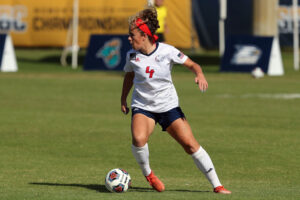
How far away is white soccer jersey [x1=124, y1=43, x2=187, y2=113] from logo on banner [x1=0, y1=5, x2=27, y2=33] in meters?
33.2

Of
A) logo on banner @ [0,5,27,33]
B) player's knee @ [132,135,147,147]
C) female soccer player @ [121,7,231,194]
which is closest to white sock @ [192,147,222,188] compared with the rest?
female soccer player @ [121,7,231,194]

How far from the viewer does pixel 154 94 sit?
8.02 metres

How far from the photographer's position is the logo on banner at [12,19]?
40656mm

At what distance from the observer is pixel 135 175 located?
9.65 m

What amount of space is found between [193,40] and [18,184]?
103ft

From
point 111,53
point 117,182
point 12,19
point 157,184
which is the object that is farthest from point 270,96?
point 12,19

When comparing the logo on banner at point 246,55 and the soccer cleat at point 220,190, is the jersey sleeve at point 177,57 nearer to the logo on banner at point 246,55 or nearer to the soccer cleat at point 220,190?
the soccer cleat at point 220,190

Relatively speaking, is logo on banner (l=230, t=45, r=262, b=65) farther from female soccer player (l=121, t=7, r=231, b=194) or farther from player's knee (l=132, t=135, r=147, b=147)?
player's knee (l=132, t=135, r=147, b=147)

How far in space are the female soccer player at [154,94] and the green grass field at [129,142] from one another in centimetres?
42

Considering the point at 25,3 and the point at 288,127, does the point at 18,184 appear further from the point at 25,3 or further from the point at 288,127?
the point at 25,3

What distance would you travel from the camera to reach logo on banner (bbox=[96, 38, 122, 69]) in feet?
86.3

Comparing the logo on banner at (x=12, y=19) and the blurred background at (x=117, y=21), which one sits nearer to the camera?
the blurred background at (x=117, y=21)

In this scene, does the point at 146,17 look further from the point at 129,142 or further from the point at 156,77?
the point at 129,142

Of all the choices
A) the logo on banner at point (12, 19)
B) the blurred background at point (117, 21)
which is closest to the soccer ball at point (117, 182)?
the blurred background at point (117, 21)
